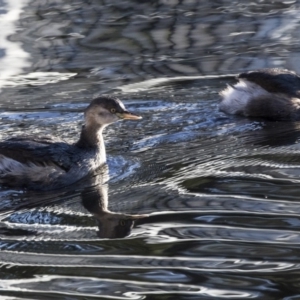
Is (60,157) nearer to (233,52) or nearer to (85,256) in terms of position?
(85,256)

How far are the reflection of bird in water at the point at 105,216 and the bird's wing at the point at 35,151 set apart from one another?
48 cm

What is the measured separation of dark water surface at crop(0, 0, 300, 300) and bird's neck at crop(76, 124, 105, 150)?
18 cm

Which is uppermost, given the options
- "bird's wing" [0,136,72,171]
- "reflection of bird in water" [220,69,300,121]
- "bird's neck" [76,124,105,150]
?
"bird's wing" [0,136,72,171]

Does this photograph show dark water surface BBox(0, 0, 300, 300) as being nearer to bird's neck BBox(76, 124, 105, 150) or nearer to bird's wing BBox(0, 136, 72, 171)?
bird's neck BBox(76, 124, 105, 150)

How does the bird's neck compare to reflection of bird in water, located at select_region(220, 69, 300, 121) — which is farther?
reflection of bird in water, located at select_region(220, 69, 300, 121)

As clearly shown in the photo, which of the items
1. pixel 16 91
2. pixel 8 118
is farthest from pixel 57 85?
pixel 8 118

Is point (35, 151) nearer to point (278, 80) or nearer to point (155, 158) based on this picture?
point (155, 158)

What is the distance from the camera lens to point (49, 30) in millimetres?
12875

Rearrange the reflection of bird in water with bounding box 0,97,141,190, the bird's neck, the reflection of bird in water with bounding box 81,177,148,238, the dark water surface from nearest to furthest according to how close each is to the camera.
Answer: the dark water surface
the reflection of bird in water with bounding box 81,177,148,238
the reflection of bird in water with bounding box 0,97,141,190
the bird's neck

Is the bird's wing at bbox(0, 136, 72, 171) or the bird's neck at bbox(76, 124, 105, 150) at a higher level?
the bird's wing at bbox(0, 136, 72, 171)

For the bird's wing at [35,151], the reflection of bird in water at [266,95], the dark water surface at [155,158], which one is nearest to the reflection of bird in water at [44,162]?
the bird's wing at [35,151]

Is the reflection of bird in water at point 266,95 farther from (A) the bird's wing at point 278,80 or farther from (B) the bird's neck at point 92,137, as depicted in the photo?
(B) the bird's neck at point 92,137

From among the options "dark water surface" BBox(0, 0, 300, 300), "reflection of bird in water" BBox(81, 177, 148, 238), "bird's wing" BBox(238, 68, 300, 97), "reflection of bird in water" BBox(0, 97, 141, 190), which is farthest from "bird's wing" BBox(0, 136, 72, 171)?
"bird's wing" BBox(238, 68, 300, 97)

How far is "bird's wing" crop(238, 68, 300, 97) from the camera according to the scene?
32.1 ft
